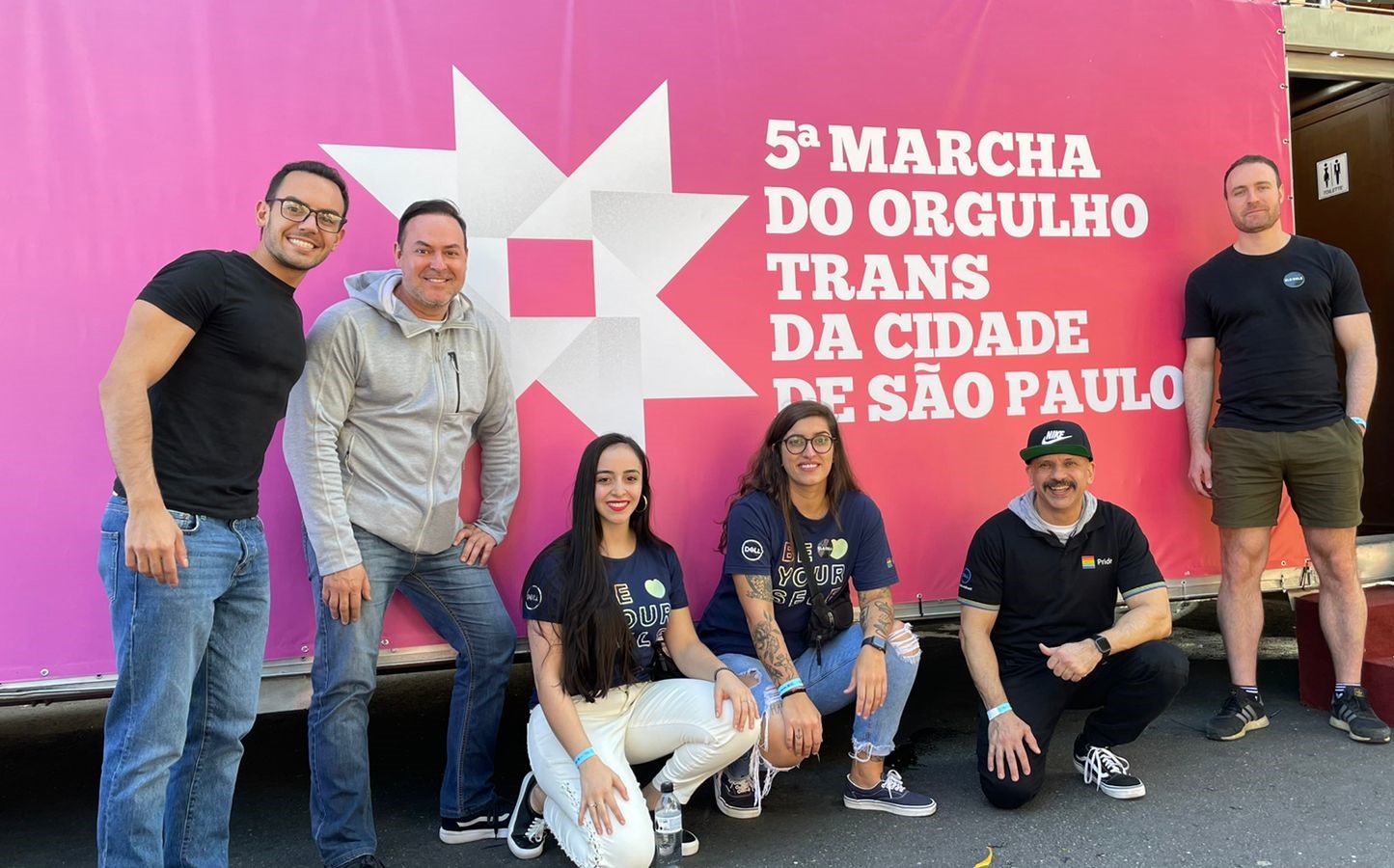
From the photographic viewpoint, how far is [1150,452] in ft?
10.9

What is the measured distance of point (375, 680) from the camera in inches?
94.1

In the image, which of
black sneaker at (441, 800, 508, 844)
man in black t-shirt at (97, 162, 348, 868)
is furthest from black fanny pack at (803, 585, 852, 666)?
man in black t-shirt at (97, 162, 348, 868)

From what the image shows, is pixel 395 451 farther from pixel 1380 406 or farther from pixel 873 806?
pixel 1380 406

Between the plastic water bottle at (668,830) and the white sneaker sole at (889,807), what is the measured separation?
2.00 feet

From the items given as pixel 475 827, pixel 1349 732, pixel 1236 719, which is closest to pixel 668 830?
pixel 475 827

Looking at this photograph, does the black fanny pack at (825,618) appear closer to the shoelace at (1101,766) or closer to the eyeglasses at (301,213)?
the shoelace at (1101,766)

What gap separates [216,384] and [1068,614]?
2.39 metres

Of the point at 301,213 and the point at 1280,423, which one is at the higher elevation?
the point at 301,213

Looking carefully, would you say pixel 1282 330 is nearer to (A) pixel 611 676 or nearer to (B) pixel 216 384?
(A) pixel 611 676

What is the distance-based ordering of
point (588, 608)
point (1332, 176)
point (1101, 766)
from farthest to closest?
point (1332, 176), point (1101, 766), point (588, 608)

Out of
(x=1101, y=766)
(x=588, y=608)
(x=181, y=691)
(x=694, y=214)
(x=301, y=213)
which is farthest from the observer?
(x=694, y=214)

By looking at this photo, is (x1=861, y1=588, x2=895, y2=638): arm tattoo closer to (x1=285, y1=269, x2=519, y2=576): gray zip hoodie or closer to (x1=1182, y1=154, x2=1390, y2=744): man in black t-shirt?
(x1=285, y1=269, x2=519, y2=576): gray zip hoodie

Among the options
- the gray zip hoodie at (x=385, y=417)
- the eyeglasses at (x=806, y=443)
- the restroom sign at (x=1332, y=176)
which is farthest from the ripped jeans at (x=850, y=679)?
the restroom sign at (x=1332, y=176)

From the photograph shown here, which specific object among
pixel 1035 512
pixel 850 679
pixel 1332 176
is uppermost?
pixel 1332 176
